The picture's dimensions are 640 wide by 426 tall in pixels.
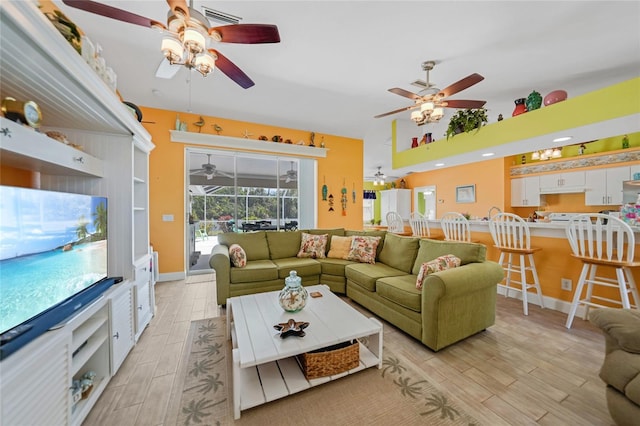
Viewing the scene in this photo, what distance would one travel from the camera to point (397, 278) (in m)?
2.48

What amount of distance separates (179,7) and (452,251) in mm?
3034

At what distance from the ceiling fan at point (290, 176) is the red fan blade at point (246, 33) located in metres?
3.58

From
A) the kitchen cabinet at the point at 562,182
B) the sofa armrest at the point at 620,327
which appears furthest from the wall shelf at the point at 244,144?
the kitchen cabinet at the point at 562,182

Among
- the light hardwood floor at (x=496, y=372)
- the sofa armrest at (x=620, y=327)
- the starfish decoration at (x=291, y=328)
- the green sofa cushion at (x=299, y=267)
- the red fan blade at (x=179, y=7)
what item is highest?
the red fan blade at (x=179, y=7)

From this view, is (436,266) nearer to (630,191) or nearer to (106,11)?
(106,11)

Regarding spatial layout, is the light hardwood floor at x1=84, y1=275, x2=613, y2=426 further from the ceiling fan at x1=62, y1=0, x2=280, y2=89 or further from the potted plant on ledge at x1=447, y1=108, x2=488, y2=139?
the potted plant on ledge at x1=447, y1=108, x2=488, y2=139

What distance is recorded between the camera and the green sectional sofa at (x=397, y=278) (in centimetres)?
192

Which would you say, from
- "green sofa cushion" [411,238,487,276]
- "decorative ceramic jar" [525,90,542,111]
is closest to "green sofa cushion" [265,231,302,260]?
"green sofa cushion" [411,238,487,276]

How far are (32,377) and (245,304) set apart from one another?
1.24 meters

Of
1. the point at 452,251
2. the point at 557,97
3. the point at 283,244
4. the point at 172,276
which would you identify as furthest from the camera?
the point at 172,276

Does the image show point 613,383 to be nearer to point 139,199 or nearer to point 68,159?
point 68,159

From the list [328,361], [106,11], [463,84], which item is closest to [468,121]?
[463,84]

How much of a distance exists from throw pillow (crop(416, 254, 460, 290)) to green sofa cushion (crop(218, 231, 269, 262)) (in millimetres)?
2140

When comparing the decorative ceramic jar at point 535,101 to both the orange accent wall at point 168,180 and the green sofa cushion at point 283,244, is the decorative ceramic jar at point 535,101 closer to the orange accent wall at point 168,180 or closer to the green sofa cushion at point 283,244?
the green sofa cushion at point 283,244
